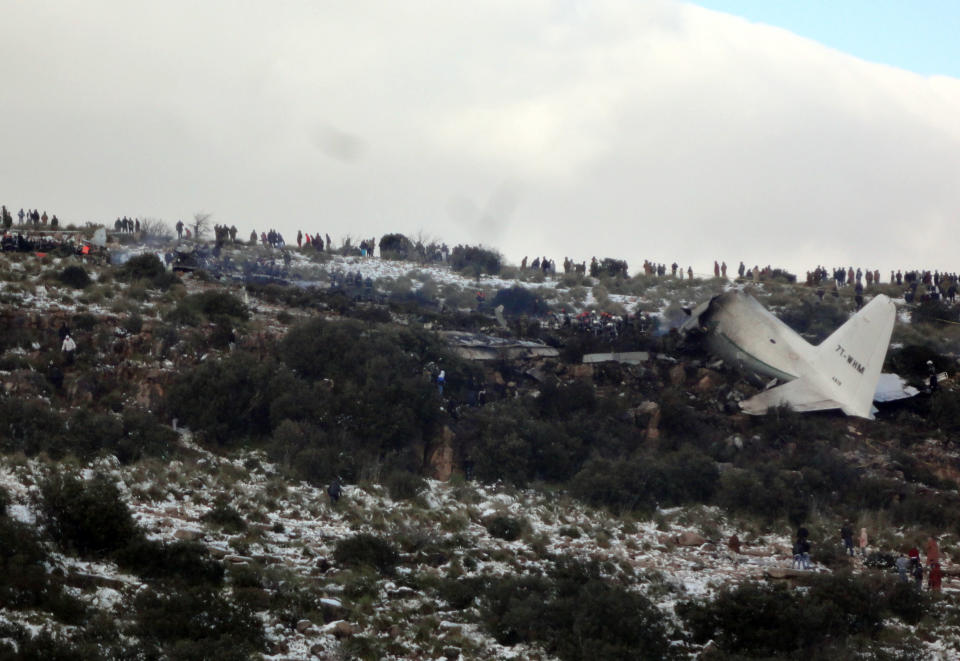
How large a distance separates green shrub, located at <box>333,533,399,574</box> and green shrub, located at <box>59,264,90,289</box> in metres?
23.8

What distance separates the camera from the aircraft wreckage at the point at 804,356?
3878 centimetres

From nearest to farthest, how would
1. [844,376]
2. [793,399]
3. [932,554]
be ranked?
[932,554] < [793,399] < [844,376]

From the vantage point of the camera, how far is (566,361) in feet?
137

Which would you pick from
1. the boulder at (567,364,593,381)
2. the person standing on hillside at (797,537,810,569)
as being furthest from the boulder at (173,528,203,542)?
the boulder at (567,364,593,381)

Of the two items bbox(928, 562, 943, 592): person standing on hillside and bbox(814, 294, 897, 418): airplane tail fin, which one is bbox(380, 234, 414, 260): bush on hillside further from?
bbox(928, 562, 943, 592): person standing on hillside

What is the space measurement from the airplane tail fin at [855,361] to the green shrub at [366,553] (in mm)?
20384

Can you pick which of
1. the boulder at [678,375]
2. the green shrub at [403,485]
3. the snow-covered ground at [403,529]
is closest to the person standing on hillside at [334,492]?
the snow-covered ground at [403,529]

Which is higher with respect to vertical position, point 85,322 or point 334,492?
point 85,322

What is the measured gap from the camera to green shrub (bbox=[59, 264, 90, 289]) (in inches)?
1716

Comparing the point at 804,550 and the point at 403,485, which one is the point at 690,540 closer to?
the point at 804,550

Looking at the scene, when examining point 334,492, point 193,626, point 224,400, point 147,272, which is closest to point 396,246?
point 147,272

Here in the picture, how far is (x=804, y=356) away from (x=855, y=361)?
1.76m

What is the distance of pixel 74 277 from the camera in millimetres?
43844

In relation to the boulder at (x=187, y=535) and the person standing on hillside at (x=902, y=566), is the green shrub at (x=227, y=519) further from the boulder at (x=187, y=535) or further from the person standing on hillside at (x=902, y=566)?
the person standing on hillside at (x=902, y=566)
